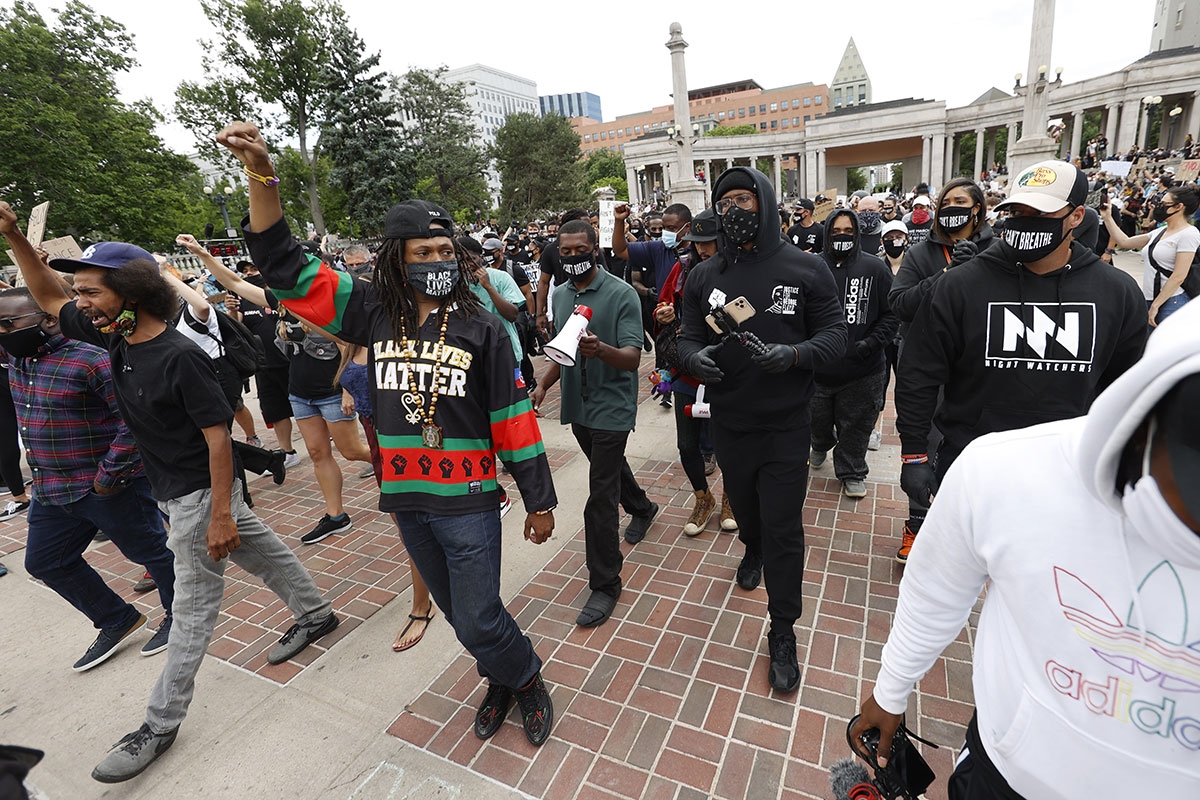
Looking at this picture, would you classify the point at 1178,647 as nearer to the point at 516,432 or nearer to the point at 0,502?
the point at 516,432

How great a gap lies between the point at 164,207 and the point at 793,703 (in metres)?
32.9

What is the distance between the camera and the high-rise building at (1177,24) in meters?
54.6

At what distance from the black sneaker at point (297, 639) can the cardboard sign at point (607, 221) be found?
3.31 m

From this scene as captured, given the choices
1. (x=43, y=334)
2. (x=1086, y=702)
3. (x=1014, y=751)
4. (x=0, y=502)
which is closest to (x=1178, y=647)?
(x=1086, y=702)

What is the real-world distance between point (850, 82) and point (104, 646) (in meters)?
127

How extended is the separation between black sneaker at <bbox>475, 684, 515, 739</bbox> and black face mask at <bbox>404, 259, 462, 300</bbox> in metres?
1.87

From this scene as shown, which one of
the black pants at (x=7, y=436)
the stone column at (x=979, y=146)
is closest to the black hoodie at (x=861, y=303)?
the black pants at (x=7, y=436)

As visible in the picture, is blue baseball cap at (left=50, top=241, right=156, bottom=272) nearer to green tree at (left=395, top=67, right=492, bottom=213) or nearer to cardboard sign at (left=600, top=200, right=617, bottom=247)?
cardboard sign at (left=600, top=200, right=617, bottom=247)

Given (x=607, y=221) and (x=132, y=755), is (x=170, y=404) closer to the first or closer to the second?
(x=132, y=755)

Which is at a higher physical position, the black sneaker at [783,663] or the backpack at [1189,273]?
the backpack at [1189,273]

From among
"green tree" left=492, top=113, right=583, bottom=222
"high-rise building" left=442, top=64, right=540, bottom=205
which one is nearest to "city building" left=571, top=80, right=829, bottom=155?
"high-rise building" left=442, top=64, right=540, bottom=205

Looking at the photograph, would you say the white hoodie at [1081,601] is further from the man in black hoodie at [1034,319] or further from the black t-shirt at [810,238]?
the black t-shirt at [810,238]

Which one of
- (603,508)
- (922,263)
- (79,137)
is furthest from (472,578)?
(79,137)

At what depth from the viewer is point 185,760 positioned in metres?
2.70
